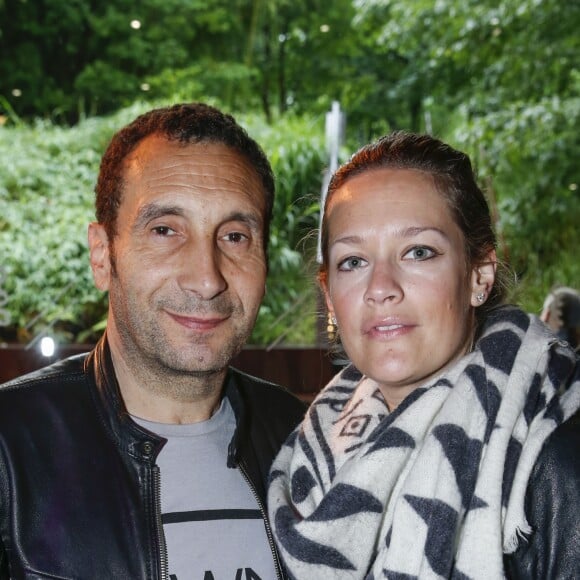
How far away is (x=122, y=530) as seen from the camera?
1.61m

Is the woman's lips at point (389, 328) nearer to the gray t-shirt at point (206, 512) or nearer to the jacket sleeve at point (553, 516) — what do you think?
the jacket sleeve at point (553, 516)

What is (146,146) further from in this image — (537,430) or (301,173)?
(301,173)

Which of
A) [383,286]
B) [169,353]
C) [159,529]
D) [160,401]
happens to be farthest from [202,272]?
[159,529]

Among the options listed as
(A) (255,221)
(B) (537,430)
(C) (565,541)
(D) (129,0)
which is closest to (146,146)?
(A) (255,221)

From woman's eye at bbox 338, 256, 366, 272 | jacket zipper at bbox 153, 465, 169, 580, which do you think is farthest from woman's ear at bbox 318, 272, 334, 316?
jacket zipper at bbox 153, 465, 169, 580

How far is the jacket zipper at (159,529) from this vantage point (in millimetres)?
1575

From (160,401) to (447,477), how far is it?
2.34 ft

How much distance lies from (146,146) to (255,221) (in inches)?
12.8

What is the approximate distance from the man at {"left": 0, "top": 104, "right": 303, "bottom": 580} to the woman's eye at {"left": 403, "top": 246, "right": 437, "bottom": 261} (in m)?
0.45

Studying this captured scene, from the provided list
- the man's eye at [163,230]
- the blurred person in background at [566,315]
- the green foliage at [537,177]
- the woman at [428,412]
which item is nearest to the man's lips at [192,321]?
the man's eye at [163,230]

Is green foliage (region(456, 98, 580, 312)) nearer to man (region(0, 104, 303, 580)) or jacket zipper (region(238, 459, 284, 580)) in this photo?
man (region(0, 104, 303, 580))

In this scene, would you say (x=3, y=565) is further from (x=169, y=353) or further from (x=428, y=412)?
(x=428, y=412)

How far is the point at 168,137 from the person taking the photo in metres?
1.94

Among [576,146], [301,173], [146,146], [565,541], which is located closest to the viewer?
[565,541]
